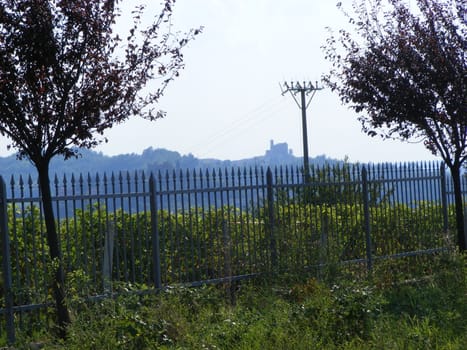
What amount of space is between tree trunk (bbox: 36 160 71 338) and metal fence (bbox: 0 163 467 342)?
12cm

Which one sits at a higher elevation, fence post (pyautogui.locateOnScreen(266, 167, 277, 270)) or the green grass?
fence post (pyautogui.locateOnScreen(266, 167, 277, 270))

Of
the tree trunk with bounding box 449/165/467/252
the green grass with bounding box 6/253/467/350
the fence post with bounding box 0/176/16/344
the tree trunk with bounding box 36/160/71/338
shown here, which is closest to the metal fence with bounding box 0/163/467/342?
the fence post with bounding box 0/176/16/344

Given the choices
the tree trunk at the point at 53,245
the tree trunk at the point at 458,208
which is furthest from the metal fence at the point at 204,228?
the tree trunk at the point at 458,208

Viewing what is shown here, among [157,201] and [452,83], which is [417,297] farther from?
[452,83]

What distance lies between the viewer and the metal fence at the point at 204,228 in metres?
8.94

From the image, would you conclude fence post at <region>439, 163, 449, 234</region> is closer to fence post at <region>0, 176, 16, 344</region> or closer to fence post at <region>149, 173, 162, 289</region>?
fence post at <region>149, 173, 162, 289</region>

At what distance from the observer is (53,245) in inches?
340

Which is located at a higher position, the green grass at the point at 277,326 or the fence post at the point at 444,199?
the fence post at the point at 444,199

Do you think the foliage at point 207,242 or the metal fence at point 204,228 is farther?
the foliage at point 207,242

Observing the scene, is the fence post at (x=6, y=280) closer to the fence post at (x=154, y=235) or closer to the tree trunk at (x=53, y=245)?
the tree trunk at (x=53, y=245)

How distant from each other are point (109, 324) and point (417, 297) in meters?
4.28

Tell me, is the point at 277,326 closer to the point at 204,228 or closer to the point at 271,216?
the point at 204,228

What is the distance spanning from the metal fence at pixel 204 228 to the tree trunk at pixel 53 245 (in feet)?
0.40

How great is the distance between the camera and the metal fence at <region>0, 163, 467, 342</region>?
8938mm
